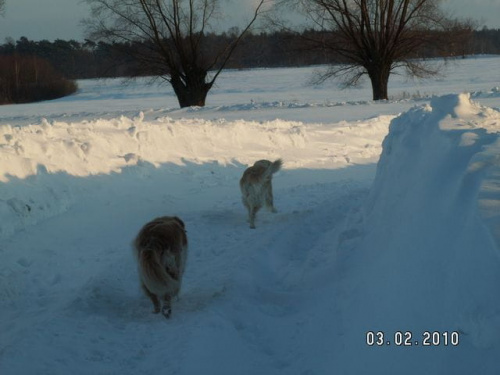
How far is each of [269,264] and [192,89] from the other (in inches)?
1020

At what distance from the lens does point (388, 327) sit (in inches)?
169

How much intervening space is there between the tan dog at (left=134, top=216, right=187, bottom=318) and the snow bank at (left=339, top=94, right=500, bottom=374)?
172cm

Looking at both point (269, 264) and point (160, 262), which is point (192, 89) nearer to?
point (269, 264)

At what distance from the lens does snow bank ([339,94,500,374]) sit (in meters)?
3.49

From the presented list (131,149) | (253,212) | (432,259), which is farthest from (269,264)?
(131,149)

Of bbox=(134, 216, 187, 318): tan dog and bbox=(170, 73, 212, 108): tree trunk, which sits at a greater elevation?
bbox=(170, 73, 212, 108): tree trunk

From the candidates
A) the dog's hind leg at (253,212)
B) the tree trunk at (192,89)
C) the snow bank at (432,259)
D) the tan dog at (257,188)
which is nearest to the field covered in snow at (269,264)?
the snow bank at (432,259)

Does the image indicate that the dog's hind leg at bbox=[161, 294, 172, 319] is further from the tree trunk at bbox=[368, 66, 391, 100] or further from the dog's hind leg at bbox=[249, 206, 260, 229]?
the tree trunk at bbox=[368, 66, 391, 100]

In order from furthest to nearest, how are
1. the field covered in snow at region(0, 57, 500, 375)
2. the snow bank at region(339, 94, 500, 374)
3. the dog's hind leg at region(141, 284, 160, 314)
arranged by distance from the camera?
the dog's hind leg at region(141, 284, 160, 314)
the field covered in snow at region(0, 57, 500, 375)
the snow bank at region(339, 94, 500, 374)

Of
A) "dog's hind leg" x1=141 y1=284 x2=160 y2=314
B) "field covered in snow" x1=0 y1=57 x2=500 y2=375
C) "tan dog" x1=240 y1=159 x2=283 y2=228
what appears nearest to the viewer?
"field covered in snow" x1=0 y1=57 x2=500 y2=375

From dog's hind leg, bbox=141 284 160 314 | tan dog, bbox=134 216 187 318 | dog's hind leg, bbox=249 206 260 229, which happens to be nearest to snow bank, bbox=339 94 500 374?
tan dog, bbox=134 216 187 318

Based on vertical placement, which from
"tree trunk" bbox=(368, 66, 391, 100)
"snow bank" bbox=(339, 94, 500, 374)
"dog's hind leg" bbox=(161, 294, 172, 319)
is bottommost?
"dog's hind leg" bbox=(161, 294, 172, 319)

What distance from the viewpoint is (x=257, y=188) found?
31.8 ft

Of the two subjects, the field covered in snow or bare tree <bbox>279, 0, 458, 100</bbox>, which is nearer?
the field covered in snow
